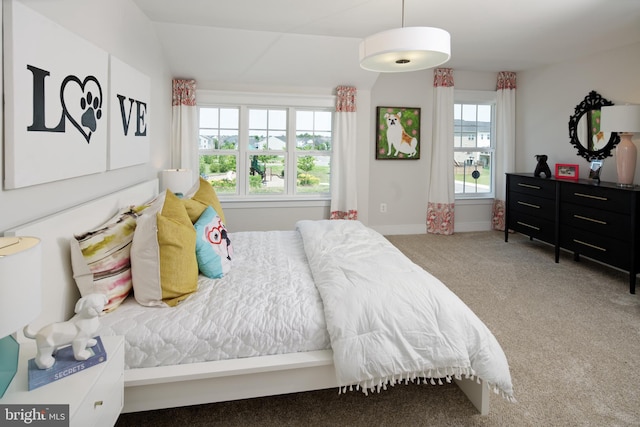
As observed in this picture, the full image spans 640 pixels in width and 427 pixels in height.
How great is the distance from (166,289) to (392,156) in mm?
4221

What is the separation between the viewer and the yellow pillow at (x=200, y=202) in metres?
2.57

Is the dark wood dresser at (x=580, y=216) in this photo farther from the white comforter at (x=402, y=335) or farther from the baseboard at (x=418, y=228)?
the white comforter at (x=402, y=335)

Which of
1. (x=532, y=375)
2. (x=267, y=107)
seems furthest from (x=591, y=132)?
(x=267, y=107)

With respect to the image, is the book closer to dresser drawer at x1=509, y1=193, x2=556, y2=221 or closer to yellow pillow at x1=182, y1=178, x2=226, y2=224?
yellow pillow at x1=182, y1=178, x2=226, y2=224

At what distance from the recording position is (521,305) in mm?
3264

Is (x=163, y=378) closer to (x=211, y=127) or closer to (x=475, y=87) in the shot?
(x=211, y=127)

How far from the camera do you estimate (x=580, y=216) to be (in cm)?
414

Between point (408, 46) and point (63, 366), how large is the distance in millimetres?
2139

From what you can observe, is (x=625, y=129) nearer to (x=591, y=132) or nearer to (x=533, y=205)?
(x=591, y=132)

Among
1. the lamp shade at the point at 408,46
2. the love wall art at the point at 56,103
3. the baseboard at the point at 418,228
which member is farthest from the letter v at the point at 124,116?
the baseboard at the point at 418,228

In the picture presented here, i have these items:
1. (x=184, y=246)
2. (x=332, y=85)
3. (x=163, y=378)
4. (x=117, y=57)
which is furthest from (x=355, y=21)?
(x=163, y=378)

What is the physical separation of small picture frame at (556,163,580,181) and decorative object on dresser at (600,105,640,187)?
0.62 meters

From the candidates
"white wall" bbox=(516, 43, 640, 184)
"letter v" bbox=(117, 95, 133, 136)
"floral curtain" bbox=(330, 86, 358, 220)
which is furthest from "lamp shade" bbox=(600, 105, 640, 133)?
"letter v" bbox=(117, 95, 133, 136)

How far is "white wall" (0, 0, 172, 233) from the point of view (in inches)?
66.6
